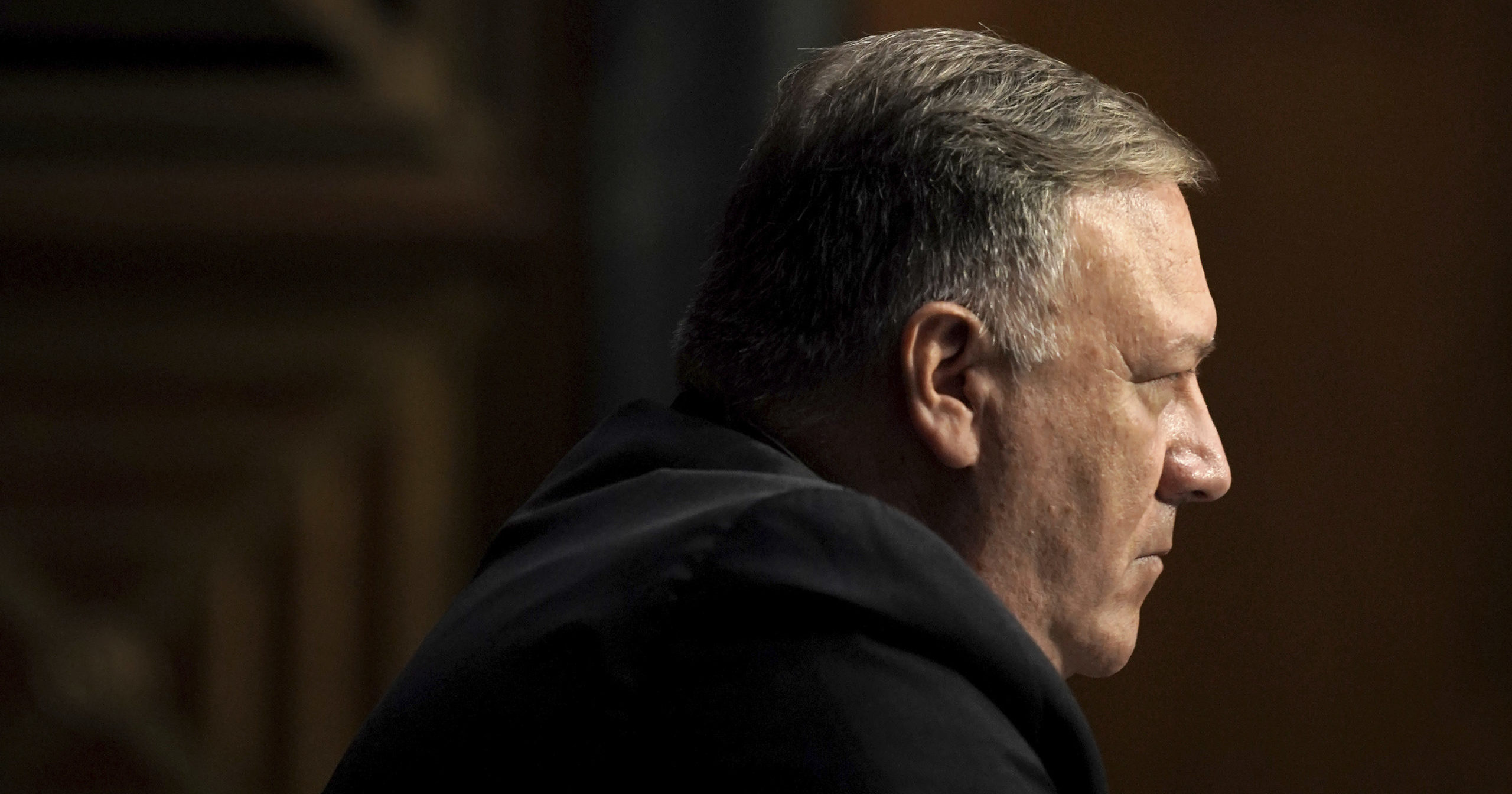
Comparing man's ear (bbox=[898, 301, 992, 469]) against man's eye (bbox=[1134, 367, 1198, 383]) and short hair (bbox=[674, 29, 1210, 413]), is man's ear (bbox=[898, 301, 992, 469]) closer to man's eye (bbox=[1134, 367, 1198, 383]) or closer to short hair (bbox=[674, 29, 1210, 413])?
short hair (bbox=[674, 29, 1210, 413])

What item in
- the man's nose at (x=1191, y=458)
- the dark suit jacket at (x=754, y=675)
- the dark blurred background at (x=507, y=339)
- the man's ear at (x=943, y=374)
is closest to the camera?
the dark suit jacket at (x=754, y=675)

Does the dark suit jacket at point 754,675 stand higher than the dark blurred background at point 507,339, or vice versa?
the dark suit jacket at point 754,675

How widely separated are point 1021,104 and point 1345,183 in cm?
169

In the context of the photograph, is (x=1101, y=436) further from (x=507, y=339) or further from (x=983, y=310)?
(x=507, y=339)

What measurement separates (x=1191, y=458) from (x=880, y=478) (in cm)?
26

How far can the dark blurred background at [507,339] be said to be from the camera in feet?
8.87

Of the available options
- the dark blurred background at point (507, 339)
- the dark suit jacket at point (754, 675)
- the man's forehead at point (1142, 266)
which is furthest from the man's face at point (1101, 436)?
the dark blurred background at point (507, 339)

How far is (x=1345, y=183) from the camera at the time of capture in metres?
2.72

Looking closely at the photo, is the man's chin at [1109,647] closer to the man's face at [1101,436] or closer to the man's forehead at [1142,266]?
the man's face at [1101,436]

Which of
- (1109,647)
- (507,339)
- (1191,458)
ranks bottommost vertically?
(507,339)

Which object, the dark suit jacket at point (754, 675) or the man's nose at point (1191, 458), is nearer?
the dark suit jacket at point (754, 675)

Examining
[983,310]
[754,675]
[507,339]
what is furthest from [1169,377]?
[507,339]

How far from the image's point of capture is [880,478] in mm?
1182

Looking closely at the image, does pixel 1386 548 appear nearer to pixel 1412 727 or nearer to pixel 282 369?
pixel 1412 727
